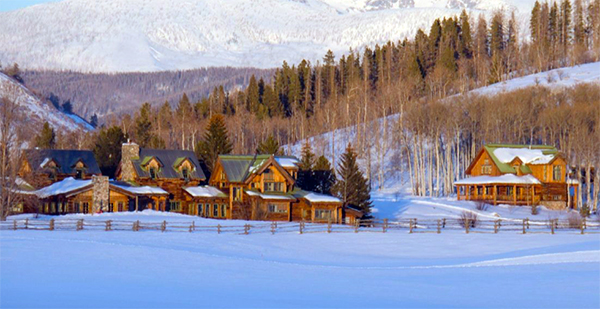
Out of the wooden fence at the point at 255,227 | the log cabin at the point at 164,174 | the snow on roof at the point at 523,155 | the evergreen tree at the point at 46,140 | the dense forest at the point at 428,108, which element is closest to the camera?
the wooden fence at the point at 255,227

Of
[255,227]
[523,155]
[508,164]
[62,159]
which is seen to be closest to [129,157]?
[62,159]

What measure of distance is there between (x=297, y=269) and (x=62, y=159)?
48.4 metres

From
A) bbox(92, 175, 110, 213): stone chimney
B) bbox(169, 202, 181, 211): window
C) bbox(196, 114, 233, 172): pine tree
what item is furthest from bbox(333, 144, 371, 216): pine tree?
bbox(196, 114, 233, 172): pine tree

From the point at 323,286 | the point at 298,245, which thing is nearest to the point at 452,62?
the point at 298,245

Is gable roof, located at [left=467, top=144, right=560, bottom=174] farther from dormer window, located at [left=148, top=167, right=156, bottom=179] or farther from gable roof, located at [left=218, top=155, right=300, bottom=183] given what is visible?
dormer window, located at [left=148, top=167, right=156, bottom=179]

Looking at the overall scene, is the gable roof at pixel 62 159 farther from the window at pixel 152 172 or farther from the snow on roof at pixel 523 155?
the snow on roof at pixel 523 155

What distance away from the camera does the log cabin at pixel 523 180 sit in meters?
79.3

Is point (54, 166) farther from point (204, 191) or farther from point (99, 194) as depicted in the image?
point (204, 191)

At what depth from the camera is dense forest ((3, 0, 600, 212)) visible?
91750 mm

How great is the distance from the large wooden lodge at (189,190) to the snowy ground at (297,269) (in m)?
13.5

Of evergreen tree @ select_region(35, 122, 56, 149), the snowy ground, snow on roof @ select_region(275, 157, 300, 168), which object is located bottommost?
the snowy ground

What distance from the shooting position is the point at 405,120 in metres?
105

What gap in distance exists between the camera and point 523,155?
82188mm

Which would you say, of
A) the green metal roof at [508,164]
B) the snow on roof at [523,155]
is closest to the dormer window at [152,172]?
the green metal roof at [508,164]
